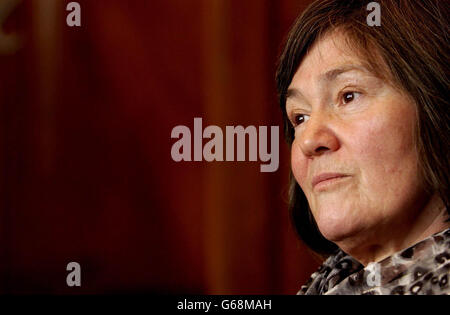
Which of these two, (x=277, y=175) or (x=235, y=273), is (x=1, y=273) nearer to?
(x=235, y=273)

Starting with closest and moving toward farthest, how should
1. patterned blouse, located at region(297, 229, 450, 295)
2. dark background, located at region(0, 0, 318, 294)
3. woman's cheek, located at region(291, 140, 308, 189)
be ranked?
patterned blouse, located at region(297, 229, 450, 295), woman's cheek, located at region(291, 140, 308, 189), dark background, located at region(0, 0, 318, 294)

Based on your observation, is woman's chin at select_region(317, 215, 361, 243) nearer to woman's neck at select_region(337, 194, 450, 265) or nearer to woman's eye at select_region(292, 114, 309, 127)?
woman's neck at select_region(337, 194, 450, 265)

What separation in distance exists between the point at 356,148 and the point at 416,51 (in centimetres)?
17

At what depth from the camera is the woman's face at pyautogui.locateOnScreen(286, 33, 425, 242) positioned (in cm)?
Result: 82

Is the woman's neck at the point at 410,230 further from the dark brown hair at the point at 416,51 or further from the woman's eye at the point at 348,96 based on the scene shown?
the woman's eye at the point at 348,96

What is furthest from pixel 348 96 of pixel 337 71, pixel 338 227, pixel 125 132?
pixel 125 132

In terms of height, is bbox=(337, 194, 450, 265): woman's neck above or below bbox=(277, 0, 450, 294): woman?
below

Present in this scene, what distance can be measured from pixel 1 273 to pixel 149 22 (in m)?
0.59

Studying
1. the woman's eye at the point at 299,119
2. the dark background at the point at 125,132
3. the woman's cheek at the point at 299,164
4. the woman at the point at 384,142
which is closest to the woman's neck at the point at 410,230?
the woman at the point at 384,142

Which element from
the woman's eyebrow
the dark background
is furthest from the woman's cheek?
the dark background

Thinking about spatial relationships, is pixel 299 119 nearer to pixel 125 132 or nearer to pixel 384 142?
pixel 384 142

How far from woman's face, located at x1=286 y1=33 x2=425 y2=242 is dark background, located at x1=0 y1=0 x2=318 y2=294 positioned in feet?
0.94

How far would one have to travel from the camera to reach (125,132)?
120 centimetres

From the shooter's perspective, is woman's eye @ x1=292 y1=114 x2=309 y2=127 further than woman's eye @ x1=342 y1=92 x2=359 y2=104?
Yes
